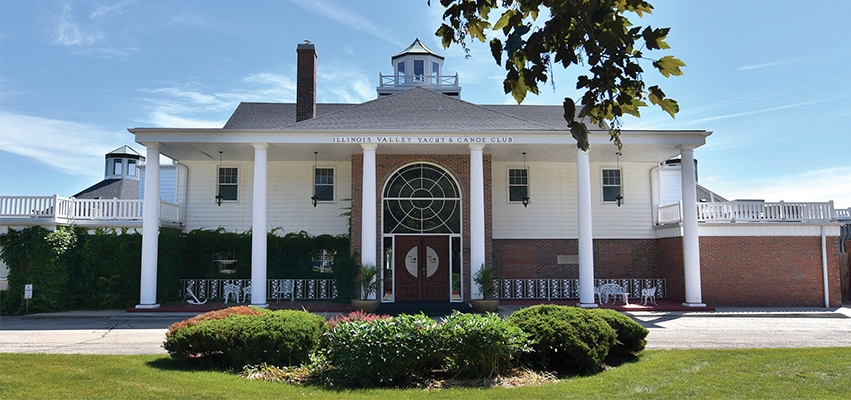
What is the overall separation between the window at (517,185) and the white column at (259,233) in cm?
925

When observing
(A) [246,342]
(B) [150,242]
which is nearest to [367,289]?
(B) [150,242]

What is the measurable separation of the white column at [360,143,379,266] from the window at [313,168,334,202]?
4321mm

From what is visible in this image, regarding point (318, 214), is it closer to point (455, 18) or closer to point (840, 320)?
point (840, 320)

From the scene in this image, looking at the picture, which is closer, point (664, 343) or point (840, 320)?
point (664, 343)

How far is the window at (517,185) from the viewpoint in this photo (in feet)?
78.1

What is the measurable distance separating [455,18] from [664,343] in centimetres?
1064

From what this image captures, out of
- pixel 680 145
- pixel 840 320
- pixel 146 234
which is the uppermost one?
pixel 680 145

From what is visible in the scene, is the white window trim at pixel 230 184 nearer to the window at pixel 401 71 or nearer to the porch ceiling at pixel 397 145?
the porch ceiling at pixel 397 145

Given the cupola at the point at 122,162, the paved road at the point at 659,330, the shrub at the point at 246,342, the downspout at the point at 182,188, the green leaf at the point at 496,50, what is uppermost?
the cupola at the point at 122,162

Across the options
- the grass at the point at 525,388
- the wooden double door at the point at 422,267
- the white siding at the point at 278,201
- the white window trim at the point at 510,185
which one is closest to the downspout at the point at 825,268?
the white window trim at the point at 510,185

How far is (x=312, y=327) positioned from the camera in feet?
32.3

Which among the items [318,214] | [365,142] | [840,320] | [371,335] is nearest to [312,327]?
[371,335]

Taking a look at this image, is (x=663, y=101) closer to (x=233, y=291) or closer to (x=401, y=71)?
(x=233, y=291)

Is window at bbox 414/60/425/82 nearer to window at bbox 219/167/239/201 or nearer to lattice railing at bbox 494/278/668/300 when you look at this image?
window at bbox 219/167/239/201
